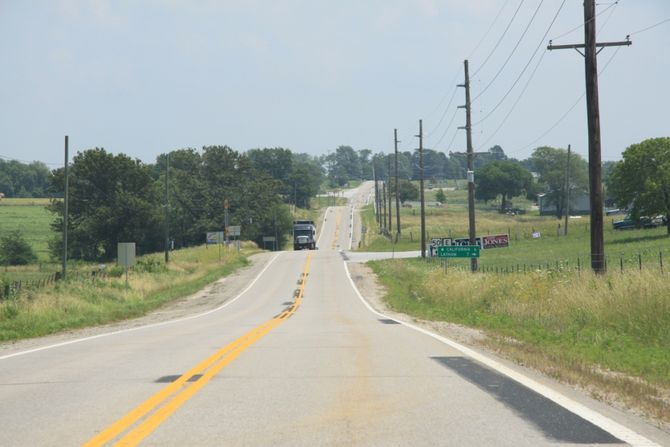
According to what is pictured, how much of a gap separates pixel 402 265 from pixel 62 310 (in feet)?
112

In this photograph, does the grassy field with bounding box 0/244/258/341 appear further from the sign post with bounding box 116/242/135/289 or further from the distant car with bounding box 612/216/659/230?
the distant car with bounding box 612/216/659/230

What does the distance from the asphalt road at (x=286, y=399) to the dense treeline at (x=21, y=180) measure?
178 metres

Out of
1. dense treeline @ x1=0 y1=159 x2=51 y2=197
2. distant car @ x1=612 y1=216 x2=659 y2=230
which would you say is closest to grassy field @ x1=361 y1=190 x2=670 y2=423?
distant car @ x1=612 y1=216 x2=659 y2=230

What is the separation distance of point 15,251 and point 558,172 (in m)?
105

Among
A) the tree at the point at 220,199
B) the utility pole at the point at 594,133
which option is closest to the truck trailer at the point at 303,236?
the tree at the point at 220,199

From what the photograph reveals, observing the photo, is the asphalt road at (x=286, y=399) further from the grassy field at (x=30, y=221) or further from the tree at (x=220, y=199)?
the tree at (x=220, y=199)

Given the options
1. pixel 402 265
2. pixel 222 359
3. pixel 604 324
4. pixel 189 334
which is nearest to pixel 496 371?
pixel 222 359

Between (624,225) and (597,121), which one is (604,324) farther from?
(624,225)

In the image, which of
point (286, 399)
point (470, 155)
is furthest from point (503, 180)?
point (286, 399)

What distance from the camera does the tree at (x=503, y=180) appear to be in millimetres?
174625

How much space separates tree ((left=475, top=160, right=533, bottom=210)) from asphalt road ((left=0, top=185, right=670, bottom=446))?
16440cm

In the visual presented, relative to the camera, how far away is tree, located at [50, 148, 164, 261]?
308ft

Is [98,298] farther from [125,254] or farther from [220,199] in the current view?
[220,199]

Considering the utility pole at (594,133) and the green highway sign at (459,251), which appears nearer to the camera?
the utility pole at (594,133)
